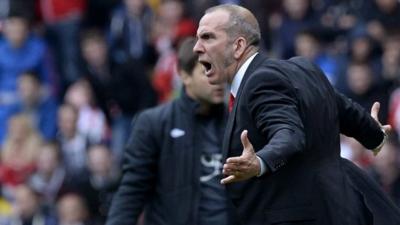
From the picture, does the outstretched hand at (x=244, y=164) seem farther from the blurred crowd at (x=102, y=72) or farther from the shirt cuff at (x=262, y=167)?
the blurred crowd at (x=102, y=72)

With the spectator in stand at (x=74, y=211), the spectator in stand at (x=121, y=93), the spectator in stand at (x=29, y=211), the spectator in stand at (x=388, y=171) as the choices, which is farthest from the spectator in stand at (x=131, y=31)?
the spectator in stand at (x=388, y=171)

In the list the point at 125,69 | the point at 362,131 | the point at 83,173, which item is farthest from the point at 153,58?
the point at 362,131

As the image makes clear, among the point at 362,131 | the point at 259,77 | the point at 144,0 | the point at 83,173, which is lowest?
the point at 83,173

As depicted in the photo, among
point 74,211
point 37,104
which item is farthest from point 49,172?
point 37,104

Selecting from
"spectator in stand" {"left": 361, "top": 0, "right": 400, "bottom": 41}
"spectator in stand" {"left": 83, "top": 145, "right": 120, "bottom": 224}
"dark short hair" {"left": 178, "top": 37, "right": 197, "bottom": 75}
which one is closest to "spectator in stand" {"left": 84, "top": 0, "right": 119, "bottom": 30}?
"spectator in stand" {"left": 83, "top": 145, "right": 120, "bottom": 224}

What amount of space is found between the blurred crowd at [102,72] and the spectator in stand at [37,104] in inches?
0.5

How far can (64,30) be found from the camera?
1503 cm

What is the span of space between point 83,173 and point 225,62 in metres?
6.87

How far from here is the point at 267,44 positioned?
1422cm

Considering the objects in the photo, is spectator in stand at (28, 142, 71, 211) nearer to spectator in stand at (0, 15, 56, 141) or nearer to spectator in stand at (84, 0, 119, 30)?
spectator in stand at (0, 15, 56, 141)

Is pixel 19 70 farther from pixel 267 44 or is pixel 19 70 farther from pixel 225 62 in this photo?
pixel 225 62

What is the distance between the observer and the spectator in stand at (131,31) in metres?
14.7

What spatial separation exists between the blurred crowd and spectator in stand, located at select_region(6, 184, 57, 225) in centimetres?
1

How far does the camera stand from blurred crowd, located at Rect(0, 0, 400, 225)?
488 inches
